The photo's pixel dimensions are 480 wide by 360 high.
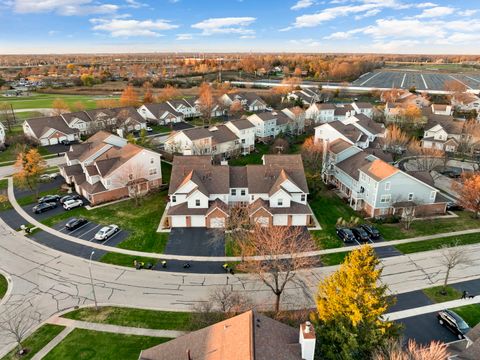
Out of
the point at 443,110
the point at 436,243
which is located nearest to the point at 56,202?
the point at 436,243

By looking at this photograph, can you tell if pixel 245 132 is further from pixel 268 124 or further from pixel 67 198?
pixel 67 198

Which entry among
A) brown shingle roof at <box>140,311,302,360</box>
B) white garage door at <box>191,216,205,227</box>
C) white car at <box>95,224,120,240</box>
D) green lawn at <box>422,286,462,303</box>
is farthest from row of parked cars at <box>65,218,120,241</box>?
green lawn at <box>422,286,462,303</box>

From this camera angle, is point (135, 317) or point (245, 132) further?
point (245, 132)

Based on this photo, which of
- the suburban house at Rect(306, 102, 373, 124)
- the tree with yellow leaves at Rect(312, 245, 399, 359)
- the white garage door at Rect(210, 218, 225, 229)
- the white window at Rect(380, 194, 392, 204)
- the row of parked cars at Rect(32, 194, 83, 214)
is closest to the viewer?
the tree with yellow leaves at Rect(312, 245, 399, 359)

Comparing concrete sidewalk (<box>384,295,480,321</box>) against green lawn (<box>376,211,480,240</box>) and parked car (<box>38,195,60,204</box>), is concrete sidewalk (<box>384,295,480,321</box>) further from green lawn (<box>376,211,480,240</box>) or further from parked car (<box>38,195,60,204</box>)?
parked car (<box>38,195,60,204</box>)

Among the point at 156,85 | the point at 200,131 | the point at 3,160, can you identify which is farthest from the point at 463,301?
the point at 156,85

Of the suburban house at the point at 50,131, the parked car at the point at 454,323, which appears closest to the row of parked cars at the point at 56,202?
the suburban house at the point at 50,131

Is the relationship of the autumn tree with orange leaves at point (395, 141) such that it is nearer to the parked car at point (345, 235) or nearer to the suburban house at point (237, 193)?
the suburban house at point (237, 193)
